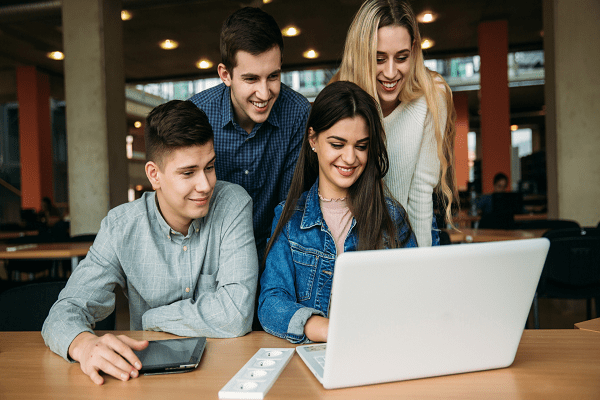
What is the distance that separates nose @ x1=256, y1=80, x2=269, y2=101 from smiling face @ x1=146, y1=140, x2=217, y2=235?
0.31 meters

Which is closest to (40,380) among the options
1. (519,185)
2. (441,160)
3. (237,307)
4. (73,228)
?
(237,307)

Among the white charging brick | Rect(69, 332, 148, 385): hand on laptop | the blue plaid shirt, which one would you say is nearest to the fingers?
Rect(69, 332, 148, 385): hand on laptop

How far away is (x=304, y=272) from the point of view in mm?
1454

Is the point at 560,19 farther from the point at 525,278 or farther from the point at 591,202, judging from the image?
the point at 525,278

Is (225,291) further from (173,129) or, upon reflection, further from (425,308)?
(425,308)

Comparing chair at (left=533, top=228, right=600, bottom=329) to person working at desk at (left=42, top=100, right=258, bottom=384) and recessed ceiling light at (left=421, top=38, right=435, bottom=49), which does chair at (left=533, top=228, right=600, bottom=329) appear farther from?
recessed ceiling light at (left=421, top=38, right=435, bottom=49)

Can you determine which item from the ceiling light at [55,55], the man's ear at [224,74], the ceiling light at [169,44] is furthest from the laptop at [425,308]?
the ceiling light at [55,55]

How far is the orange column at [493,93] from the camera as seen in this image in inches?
279

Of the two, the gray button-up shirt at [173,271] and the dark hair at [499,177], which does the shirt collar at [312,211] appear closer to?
the gray button-up shirt at [173,271]

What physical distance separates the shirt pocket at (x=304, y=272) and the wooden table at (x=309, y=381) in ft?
0.94

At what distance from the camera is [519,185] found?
14367 millimetres

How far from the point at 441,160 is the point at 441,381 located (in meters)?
1.02

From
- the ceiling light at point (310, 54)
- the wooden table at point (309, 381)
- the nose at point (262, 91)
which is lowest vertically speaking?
the wooden table at point (309, 381)

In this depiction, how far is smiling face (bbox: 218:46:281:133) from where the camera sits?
165cm
